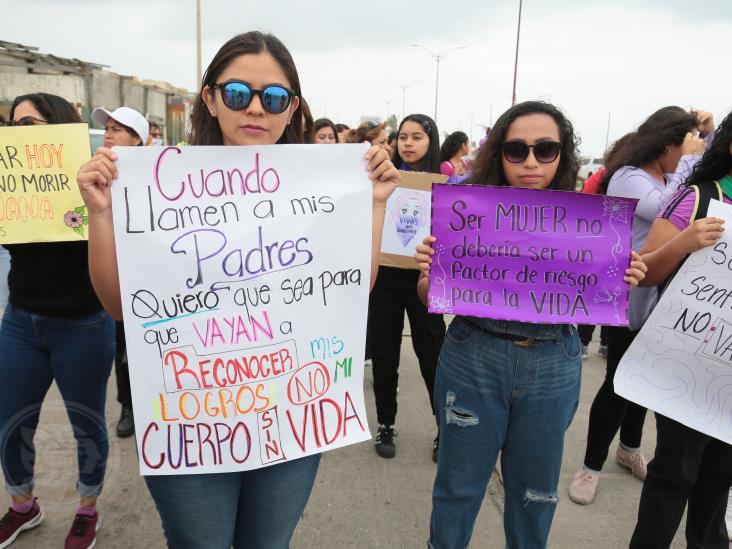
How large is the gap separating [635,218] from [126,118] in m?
2.87

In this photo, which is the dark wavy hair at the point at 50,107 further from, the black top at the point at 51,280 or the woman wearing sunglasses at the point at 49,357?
the black top at the point at 51,280

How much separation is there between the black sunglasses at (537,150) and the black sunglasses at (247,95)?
78cm

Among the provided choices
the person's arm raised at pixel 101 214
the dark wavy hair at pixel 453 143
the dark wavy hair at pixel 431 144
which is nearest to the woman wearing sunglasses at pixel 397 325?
the dark wavy hair at pixel 431 144

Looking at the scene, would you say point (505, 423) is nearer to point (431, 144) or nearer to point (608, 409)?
point (608, 409)

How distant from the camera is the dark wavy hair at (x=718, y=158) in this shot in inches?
74.6

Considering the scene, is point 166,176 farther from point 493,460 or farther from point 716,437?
point 716,437

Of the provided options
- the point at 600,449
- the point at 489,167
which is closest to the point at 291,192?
the point at 489,167

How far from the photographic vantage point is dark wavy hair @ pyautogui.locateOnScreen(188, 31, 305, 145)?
1479 mm

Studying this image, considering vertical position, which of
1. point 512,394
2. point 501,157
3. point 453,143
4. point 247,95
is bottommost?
point 512,394

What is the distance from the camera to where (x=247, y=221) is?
1.48 m

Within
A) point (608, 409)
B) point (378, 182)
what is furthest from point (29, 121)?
point (608, 409)

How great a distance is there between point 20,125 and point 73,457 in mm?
1787

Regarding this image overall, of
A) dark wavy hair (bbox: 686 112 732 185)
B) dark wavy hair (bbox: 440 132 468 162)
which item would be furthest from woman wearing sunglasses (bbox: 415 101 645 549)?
dark wavy hair (bbox: 440 132 468 162)

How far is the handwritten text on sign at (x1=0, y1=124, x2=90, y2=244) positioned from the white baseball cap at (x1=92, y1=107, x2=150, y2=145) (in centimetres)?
96
